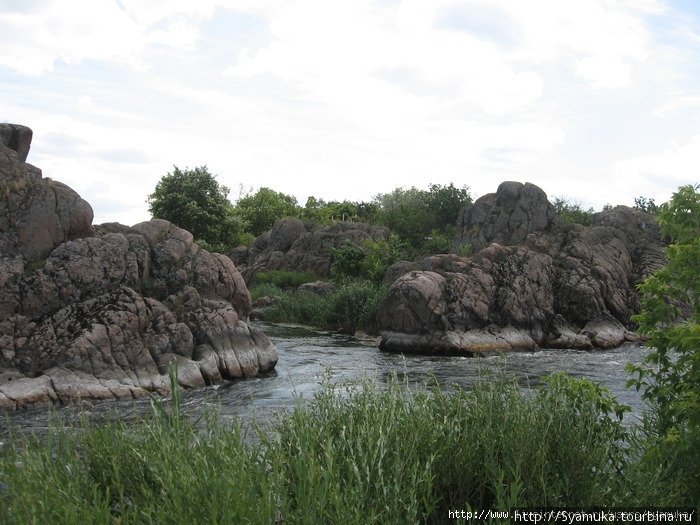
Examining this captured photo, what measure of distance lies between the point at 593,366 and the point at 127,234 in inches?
580

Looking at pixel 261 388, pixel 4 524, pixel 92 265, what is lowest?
pixel 261 388

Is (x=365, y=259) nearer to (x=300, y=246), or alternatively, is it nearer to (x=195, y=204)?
(x=300, y=246)

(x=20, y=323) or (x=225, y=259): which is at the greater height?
(x=225, y=259)

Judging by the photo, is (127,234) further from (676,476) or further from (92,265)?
(676,476)

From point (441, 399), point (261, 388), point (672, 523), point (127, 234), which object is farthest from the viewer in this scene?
point (127, 234)

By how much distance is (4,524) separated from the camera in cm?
455

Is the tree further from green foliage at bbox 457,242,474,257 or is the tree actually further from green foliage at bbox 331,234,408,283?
green foliage at bbox 457,242,474,257

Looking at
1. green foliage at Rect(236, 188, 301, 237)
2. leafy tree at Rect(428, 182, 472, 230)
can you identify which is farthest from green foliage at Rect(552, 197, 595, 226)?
green foliage at Rect(236, 188, 301, 237)

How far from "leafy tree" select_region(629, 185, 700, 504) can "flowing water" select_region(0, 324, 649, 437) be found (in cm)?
400

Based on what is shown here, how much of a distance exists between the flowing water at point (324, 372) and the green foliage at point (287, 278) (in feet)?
37.5

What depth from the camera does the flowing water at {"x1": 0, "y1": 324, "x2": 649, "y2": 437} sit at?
1536 centimetres

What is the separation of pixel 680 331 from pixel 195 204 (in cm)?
4682

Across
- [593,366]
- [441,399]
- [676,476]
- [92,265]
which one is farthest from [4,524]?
[593,366]

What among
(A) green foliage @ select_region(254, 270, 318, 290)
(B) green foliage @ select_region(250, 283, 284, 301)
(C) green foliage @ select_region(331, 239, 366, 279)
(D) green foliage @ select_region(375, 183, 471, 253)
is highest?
(D) green foliage @ select_region(375, 183, 471, 253)
